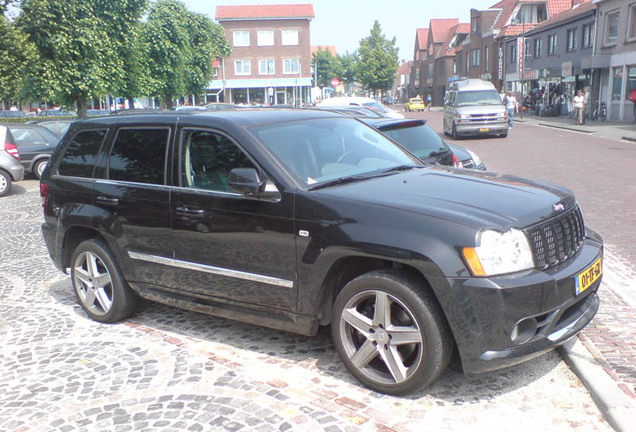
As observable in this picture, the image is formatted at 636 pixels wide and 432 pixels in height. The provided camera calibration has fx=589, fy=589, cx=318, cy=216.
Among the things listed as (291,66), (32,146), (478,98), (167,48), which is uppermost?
(291,66)

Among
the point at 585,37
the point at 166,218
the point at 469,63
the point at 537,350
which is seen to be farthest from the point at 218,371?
the point at 469,63

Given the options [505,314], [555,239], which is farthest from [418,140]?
[505,314]

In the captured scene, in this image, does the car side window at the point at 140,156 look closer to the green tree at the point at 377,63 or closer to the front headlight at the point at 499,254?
the front headlight at the point at 499,254

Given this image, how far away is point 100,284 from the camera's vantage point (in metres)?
5.24

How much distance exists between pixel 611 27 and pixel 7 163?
100ft

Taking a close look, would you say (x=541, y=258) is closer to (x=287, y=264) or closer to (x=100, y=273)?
(x=287, y=264)

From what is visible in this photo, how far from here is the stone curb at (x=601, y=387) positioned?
3.23 meters

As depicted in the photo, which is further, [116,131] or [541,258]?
[116,131]

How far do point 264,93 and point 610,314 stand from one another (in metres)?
66.2

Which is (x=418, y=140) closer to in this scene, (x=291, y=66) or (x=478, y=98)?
(x=478, y=98)

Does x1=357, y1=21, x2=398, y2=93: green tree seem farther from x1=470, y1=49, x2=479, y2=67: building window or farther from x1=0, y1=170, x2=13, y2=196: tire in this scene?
x1=0, y1=170, x2=13, y2=196: tire

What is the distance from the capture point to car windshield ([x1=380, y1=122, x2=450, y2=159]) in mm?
8359

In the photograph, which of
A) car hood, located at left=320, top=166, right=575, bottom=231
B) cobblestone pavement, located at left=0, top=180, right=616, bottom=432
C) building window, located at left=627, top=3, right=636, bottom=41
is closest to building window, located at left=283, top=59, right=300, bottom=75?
building window, located at left=627, top=3, right=636, bottom=41

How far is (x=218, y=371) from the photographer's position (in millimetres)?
4145
